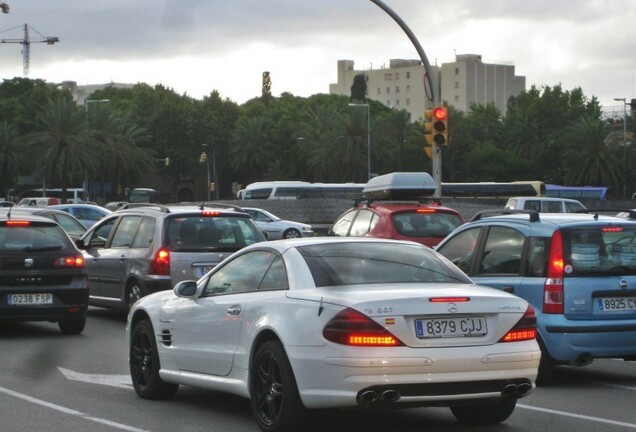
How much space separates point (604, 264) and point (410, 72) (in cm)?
18982

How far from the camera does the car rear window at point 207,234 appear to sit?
1647 cm

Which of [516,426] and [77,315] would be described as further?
[77,315]

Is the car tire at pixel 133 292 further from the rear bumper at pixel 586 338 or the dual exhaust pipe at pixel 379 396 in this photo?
the dual exhaust pipe at pixel 379 396

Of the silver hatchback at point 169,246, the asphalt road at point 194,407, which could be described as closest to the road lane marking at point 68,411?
the asphalt road at point 194,407

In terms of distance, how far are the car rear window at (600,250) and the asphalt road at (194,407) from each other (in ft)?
3.50

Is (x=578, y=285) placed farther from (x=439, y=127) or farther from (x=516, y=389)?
(x=439, y=127)

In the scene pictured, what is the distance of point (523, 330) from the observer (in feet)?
27.1

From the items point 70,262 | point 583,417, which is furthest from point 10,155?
point 583,417

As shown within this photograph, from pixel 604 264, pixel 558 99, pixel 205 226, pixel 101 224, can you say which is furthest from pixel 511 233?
pixel 558 99

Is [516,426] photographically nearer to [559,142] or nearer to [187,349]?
[187,349]

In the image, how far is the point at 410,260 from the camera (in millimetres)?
8930

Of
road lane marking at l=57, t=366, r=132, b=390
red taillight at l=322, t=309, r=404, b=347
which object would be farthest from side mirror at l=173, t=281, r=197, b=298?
red taillight at l=322, t=309, r=404, b=347

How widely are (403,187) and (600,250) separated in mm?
11584

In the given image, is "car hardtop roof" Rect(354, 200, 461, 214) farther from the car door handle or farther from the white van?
the white van
